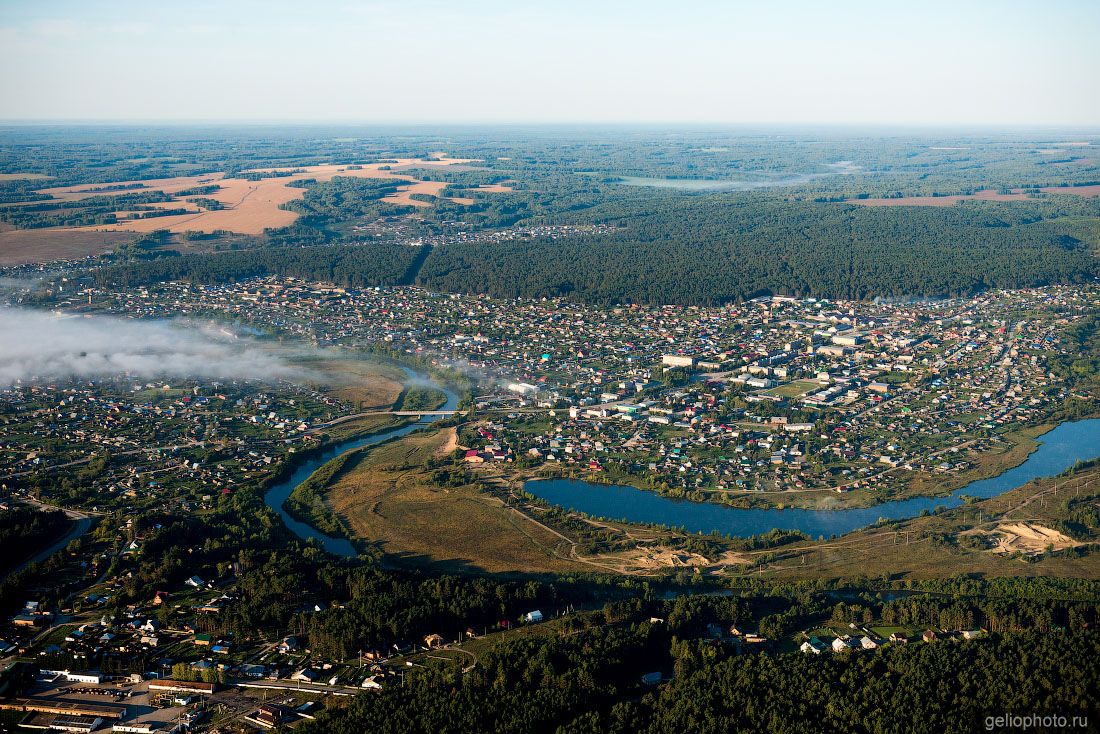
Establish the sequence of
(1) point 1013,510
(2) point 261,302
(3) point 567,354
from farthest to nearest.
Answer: (2) point 261,302
(3) point 567,354
(1) point 1013,510

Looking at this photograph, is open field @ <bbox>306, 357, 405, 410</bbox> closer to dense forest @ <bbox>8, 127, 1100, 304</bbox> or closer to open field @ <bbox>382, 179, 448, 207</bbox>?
dense forest @ <bbox>8, 127, 1100, 304</bbox>

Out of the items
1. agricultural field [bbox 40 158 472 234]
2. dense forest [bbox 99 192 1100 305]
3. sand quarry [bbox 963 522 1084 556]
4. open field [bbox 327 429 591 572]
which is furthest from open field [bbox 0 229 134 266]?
sand quarry [bbox 963 522 1084 556]

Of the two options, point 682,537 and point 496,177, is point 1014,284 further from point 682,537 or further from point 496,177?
point 496,177

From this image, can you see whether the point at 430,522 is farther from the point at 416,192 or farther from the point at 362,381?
the point at 416,192

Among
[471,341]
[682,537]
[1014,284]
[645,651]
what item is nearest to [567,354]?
[471,341]

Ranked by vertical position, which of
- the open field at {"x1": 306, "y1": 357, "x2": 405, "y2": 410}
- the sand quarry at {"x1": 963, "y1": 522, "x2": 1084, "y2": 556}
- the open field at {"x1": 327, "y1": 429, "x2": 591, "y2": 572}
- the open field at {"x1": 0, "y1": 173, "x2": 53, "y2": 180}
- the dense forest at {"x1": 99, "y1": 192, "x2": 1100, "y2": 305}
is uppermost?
the open field at {"x1": 0, "y1": 173, "x2": 53, "y2": 180}

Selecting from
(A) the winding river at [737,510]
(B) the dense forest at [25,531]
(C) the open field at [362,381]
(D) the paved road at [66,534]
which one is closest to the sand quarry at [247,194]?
(C) the open field at [362,381]

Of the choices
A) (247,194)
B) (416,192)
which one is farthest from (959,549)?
(247,194)
